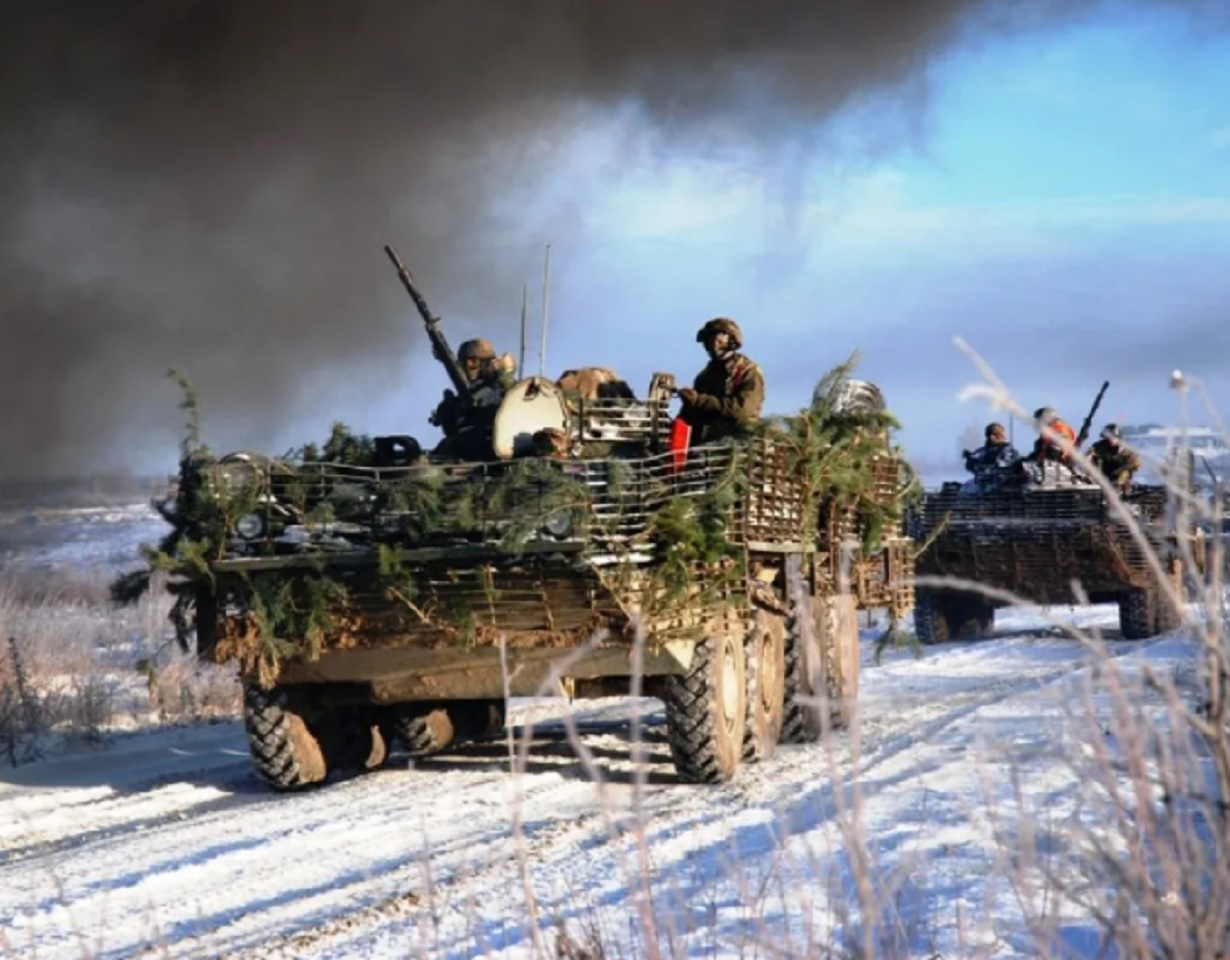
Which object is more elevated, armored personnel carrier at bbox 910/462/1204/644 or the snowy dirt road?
armored personnel carrier at bbox 910/462/1204/644

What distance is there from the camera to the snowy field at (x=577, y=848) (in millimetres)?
3514

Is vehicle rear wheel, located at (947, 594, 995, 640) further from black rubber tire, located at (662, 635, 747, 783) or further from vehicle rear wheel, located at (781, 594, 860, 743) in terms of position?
black rubber tire, located at (662, 635, 747, 783)

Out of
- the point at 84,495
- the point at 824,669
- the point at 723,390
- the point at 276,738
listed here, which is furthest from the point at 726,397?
the point at 84,495

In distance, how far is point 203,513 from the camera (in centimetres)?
898

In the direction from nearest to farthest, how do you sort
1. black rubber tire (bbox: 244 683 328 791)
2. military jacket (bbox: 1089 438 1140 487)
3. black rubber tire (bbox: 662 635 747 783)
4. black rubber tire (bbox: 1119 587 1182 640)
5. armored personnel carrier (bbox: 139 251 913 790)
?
armored personnel carrier (bbox: 139 251 913 790) < black rubber tire (bbox: 662 635 747 783) < black rubber tire (bbox: 244 683 328 791) < military jacket (bbox: 1089 438 1140 487) < black rubber tire (bbox: 1119 587 1182 640)

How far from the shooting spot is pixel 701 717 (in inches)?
354

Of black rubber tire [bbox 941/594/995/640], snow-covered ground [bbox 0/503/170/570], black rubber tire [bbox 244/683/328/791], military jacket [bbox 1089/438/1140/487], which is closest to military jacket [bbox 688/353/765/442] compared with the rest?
black rubber tire [bbox 244/683/328/791]

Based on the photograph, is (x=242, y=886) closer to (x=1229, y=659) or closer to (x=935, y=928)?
(x=935, y=928)

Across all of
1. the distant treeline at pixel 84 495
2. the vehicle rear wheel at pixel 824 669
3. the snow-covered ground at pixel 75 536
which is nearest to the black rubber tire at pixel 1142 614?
the vehicle rear wheel at pixel 824 669

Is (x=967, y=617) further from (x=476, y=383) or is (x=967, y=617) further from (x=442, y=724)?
(x=476, y=383)

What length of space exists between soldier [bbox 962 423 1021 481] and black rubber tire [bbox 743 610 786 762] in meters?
8.35

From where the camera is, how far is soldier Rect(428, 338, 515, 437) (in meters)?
10.9

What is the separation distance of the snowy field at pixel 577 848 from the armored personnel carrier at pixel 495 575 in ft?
1.33

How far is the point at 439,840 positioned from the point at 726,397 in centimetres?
360
